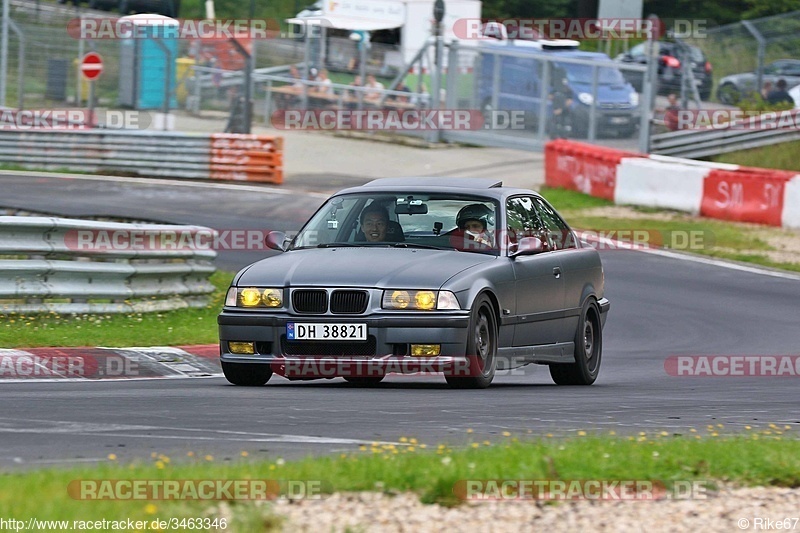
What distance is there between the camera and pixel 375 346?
29.8 feet

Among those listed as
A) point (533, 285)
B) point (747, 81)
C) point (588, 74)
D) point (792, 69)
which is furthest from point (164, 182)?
point (533, 285)

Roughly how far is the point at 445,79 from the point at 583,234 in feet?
38.9

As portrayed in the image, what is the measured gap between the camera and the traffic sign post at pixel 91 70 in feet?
98.1

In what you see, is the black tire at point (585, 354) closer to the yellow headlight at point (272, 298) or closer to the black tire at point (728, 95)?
the yellow headlight at point (272, 298)

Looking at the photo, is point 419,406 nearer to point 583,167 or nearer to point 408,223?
point 408,223

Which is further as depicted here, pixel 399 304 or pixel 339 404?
pixel 399 304

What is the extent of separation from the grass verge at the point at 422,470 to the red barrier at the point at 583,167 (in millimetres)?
18732

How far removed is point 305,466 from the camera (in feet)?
19.4

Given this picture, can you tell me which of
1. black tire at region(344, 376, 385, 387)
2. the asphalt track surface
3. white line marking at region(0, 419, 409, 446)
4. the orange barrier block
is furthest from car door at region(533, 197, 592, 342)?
the orange barrier block

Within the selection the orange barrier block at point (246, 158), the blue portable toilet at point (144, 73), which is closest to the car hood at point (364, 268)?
the orange barrier block at point (246, 158)

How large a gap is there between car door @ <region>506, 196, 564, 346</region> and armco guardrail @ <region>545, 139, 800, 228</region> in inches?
497

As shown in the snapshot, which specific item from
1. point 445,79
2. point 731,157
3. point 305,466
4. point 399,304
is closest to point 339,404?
point 399,304

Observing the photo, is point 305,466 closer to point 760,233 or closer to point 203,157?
point 760,233

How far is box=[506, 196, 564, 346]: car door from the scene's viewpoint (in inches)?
399
